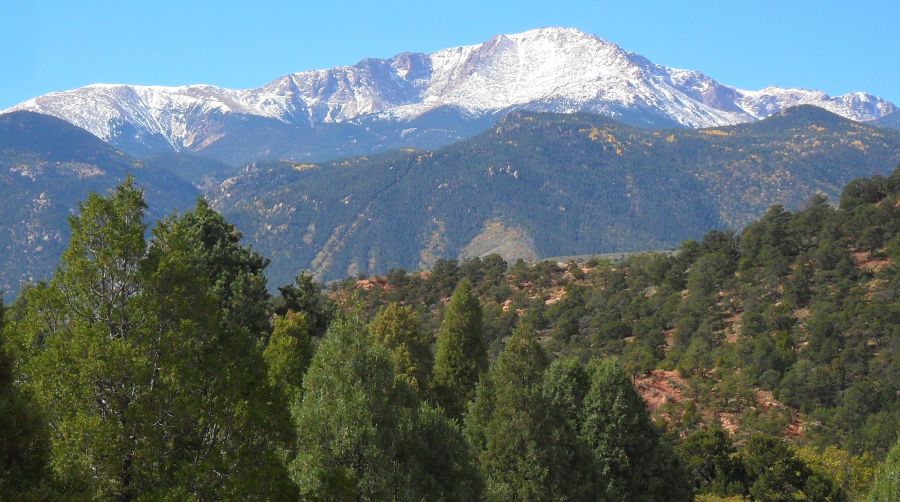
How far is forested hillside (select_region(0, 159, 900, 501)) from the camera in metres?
13.5

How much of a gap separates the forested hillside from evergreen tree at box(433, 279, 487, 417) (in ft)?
0.31

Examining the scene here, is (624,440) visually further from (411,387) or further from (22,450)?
(22,450)

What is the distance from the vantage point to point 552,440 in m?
24.7

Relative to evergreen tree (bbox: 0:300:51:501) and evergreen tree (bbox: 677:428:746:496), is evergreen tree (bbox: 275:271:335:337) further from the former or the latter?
evergreen tree (bbox: 0:300:51:501)

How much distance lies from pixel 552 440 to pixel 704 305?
5548cm

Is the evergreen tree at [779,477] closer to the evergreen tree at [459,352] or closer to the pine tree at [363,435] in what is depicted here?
the evergreen tree at [459,352]

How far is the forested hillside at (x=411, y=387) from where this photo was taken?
13.5m

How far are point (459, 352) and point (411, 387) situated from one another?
16580 millimetres

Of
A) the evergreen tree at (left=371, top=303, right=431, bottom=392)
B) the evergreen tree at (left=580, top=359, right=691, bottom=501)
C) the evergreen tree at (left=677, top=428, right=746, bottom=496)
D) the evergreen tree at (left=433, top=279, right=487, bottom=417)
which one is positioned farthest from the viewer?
the evergreen tree at (left=677, top=428, right=746, bottom=496)

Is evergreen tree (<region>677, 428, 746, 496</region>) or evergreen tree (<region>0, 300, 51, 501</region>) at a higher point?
evergreen tree (<region>0, 300, 51, 501</region>)

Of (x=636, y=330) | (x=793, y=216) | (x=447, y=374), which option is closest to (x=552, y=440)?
(x=447, y=374)

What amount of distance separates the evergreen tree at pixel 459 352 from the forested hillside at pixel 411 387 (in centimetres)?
9

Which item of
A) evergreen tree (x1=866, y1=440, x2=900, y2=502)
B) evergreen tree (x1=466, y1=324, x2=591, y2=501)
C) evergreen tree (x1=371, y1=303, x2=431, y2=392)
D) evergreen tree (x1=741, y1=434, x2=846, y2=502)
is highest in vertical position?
evergreen tree (x1=371, y1=303, x2=431, y2=392)

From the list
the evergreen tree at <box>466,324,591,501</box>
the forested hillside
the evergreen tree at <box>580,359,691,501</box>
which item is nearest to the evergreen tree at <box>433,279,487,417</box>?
the forested hillside
